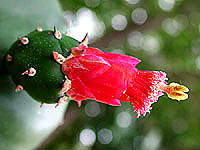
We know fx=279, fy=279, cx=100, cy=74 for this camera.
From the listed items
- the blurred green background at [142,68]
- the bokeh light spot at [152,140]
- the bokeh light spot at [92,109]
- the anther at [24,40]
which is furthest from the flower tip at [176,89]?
the bokeh light spot at [92,109]

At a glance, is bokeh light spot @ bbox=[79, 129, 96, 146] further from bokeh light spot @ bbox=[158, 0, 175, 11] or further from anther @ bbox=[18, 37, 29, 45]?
anther @ bbox=[18, 37, 29, 45]

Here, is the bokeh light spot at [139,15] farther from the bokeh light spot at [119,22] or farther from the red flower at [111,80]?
the red flower at [111,80]

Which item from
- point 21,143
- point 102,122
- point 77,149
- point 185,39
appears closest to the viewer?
point 21,143

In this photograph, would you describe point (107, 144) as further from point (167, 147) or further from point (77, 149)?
point (167, 147)

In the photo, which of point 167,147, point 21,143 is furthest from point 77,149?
point 21,143

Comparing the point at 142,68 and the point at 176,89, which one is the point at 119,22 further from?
the point at 176,89

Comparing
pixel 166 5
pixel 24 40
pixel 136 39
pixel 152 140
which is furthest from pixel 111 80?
pixel 136 39

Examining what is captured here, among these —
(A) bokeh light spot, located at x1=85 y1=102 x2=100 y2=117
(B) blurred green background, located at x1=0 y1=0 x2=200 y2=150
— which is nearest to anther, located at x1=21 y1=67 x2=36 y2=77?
(B) blurred green background, located at x1=0 y1=0 x2=200 y2=150
